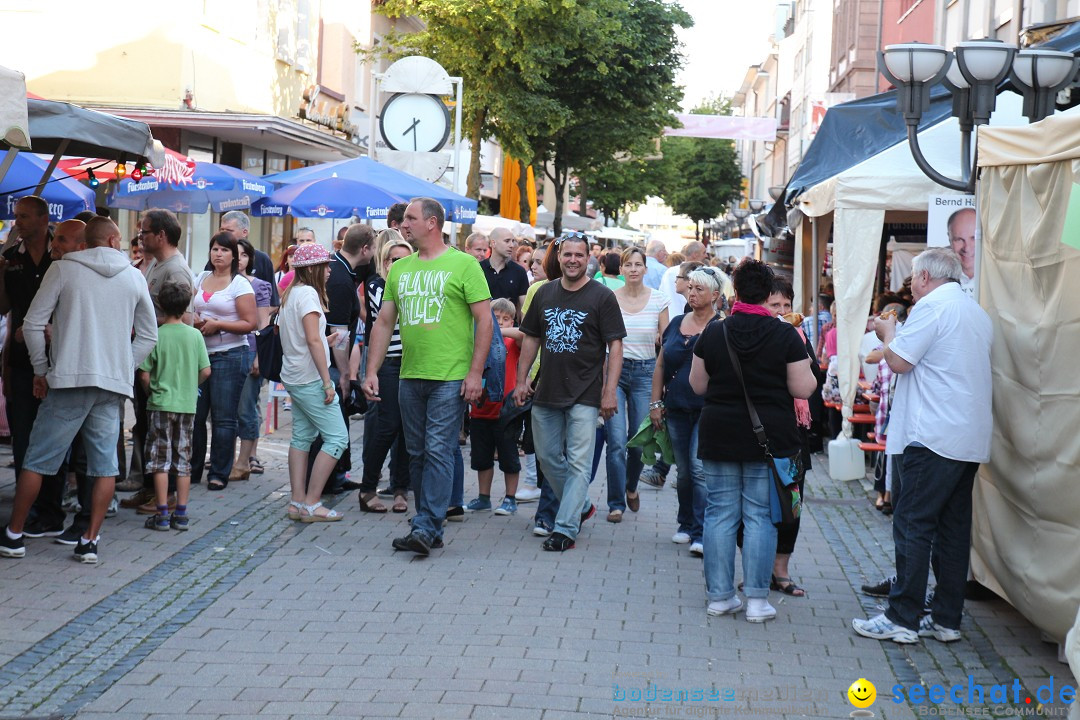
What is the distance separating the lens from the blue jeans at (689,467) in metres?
7.80

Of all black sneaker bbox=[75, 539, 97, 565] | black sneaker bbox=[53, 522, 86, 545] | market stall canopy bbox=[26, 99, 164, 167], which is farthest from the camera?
black sneaker bbox=[53, 522, 86, 545]

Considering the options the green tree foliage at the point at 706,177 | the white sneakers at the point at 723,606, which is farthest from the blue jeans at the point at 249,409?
the green tree foliage at the point at 706,177

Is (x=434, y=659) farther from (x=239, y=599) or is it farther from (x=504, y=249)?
(x=504, y=249)

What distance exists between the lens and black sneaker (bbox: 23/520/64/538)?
24.3ft

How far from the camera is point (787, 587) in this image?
6.94 m

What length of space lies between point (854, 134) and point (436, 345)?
734 cm

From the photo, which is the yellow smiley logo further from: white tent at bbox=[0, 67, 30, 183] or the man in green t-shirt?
white tent at bbox=[0, 67, 30, 183]

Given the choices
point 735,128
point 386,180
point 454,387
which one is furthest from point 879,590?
point 735,128

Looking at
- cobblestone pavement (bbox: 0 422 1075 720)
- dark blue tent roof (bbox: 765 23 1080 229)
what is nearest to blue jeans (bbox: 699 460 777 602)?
cobblestone pavement (bbox: 0 422 1075 720)

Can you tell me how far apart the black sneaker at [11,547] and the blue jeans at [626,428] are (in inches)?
145

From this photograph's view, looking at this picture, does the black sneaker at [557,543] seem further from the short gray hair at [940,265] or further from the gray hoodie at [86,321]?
the short gray hair at [940,265]

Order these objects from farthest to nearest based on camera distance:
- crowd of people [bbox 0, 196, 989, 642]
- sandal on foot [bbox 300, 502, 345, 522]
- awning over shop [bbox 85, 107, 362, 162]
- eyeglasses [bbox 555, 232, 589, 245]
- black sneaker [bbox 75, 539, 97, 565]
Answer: awning over shop [bbox 85, 107, 362, 162] < sandal on foot [bbox 300, 502, 345, 522] < eyeglasses [bbox 555, 232, 589, 245] < black sneaker [bbox 75, 539, 97, 565] < crowd of people [bbox 0, 196, 989, 642]

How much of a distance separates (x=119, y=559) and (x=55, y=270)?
1601 millimetres

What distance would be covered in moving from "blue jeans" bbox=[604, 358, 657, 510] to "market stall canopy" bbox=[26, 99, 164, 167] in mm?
3371
